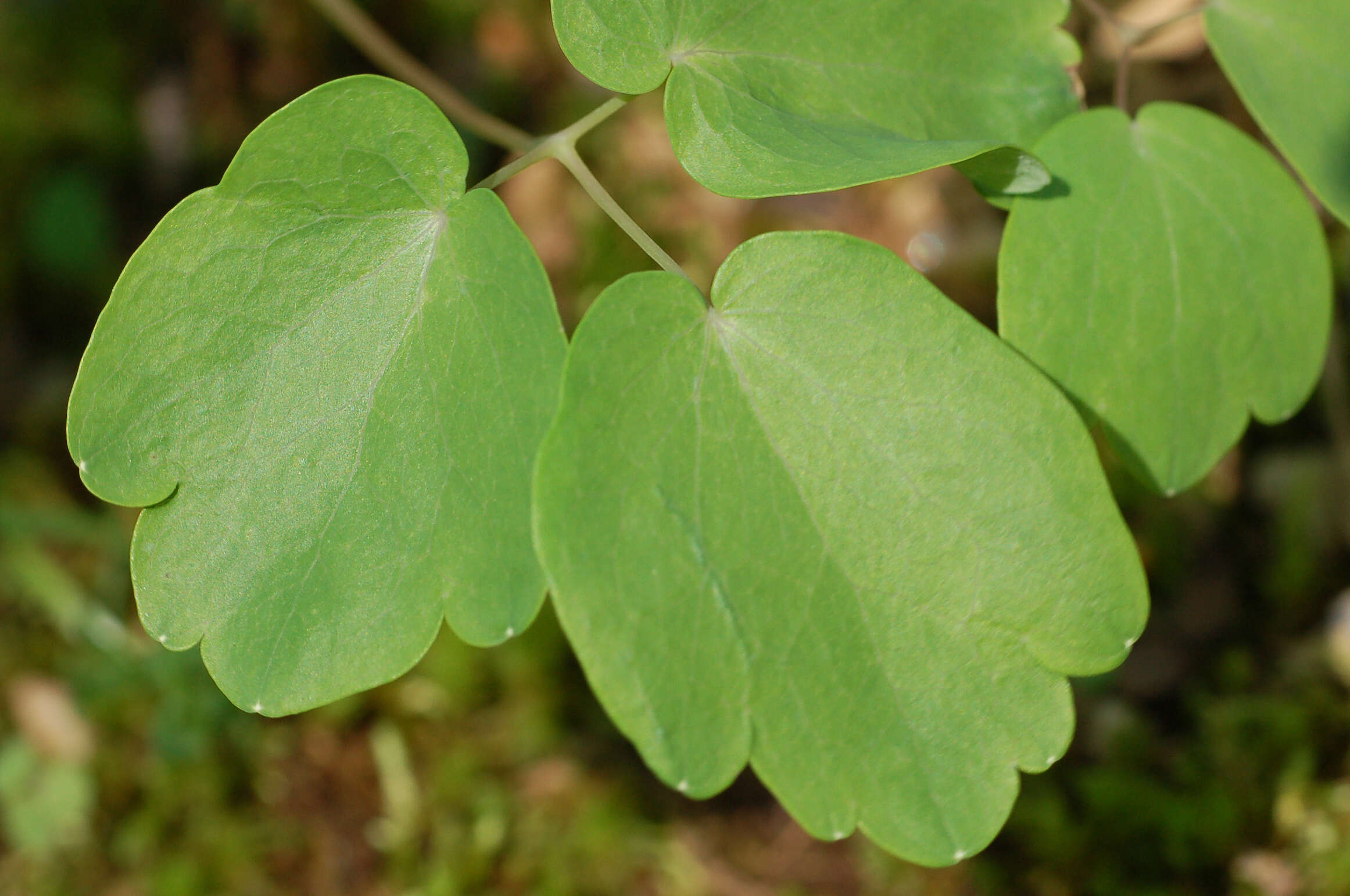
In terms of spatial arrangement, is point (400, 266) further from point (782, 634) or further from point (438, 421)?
point (782, 634)

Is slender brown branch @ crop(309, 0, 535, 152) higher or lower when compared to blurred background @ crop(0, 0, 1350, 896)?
higher

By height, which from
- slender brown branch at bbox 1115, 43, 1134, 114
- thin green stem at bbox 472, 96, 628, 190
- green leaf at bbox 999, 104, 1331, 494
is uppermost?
thin green stem at bbox 472, 96, 628, 190

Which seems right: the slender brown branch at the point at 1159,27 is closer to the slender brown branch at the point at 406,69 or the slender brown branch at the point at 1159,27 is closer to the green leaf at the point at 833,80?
the green leaf at the point at 833,80

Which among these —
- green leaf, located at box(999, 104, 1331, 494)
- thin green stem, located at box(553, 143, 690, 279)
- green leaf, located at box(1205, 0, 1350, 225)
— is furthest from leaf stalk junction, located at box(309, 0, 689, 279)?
green leaf, located at box(1205, 0, 1350, 225)

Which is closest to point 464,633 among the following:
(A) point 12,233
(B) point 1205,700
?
(B) point 1205,700

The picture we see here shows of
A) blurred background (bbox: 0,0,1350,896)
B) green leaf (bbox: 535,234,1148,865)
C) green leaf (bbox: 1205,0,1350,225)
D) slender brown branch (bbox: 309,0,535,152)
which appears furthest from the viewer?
blurred background (bbox: 0,0,1350,896)

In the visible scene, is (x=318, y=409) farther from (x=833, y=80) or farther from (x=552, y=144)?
(x=833, y=80)

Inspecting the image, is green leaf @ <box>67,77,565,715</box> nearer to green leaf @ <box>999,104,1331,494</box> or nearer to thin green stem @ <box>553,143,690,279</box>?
thin green stem @ <box>553,143,690,279</box>

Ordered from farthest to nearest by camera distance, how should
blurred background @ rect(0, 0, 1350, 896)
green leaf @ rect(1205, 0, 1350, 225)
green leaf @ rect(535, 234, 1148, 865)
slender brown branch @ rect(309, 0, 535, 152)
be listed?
1. blurred background @ rect(0, 0, 1350, 896)
2. slender brown branch @ rect(309, 0, 535, 152)
3. green leaf @ rect(1205, 0, 1350, 225)
4. green leaf @ rect(535, 234, 1148, 865)
